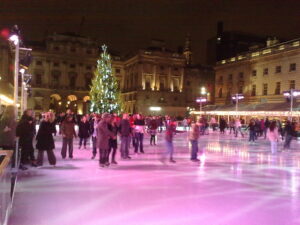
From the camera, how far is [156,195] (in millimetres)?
7406

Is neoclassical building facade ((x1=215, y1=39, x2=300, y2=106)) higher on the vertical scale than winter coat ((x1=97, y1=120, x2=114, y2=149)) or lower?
higher

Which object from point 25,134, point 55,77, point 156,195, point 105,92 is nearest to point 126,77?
point 55,77

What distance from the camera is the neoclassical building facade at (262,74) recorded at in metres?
42.4

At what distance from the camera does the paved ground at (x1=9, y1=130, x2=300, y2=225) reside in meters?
5.79

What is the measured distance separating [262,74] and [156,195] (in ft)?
142

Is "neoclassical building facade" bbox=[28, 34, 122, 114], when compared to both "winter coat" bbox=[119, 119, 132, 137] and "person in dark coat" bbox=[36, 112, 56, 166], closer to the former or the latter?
"winter coat" bbox=[119, 119, 132, 137]

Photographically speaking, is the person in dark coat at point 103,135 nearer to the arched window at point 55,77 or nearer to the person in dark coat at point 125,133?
the person in dark coat at point 125,133

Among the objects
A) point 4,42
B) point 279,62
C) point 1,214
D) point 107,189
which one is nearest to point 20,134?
point 107,189

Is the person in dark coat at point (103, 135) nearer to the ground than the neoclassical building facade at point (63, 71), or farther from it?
nearer to the ground

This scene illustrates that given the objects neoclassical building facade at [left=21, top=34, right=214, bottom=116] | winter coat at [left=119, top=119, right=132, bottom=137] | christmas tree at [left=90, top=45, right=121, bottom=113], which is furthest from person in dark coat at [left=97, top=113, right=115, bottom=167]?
neoclassical building facade at [left=21, top=34, right=214, bottom=116]

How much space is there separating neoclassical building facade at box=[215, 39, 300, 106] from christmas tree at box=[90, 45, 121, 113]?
1799 centimetres

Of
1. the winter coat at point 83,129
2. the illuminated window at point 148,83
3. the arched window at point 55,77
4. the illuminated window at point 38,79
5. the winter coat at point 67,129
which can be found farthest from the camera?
the arched window at point 55,77

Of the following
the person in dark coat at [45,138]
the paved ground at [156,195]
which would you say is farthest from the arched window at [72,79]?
the person in dark coat at [45,138]

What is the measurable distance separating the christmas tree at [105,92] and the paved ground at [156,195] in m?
24.5
